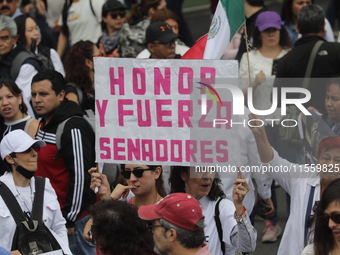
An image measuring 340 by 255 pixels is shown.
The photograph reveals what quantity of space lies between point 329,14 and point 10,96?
6.23 m

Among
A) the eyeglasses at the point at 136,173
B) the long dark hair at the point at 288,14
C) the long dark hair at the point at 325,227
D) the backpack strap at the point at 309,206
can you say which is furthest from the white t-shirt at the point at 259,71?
the long dark hair at the point at 325,227

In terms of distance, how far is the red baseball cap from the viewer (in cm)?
577

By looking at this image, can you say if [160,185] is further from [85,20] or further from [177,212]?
[85,20]

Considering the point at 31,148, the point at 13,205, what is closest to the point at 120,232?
the point at 13,205

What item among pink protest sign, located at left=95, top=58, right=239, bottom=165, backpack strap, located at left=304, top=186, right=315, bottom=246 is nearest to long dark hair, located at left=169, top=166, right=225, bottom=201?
pink protest sign, located at left=95, top=58, right=239, bottom=165

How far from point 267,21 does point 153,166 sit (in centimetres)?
356

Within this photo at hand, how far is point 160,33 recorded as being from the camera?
32.3 feet

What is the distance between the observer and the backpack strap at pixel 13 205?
7.05 meters

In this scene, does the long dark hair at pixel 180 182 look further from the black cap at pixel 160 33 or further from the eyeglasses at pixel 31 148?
the black cap at pixel 160 33

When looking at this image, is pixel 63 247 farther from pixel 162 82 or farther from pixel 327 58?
pixel 327 58

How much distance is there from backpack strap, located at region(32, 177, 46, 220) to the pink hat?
3856 millimetres

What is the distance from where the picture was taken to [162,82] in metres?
7.23

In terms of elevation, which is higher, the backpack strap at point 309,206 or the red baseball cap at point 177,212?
the red baseball cap at point 177,212

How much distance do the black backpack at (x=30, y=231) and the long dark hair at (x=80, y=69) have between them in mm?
2019
